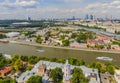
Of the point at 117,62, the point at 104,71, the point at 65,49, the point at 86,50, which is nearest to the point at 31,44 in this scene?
the point at 65,49

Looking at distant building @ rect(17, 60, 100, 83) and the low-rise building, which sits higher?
distant building @ rect(17, 60, 100, 83)

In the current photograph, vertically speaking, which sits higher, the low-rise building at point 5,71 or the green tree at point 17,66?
the green tree at point 17,66

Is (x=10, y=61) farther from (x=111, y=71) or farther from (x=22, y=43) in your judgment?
(x=22, y=43)

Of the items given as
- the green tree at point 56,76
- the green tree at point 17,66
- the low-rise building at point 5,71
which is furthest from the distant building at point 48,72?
the low-rise building at point 5,71

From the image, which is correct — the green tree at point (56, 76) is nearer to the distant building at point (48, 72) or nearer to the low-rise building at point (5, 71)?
the distant building at point (48, 72)

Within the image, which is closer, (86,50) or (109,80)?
(109,80)

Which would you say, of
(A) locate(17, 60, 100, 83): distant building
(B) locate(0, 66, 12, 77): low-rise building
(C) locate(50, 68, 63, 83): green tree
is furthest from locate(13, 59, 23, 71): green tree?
(C) locate(50, 68, 63, 83): green tree

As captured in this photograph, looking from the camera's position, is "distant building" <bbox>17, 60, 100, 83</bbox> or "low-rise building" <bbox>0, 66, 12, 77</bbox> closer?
"distant building" <bbox>17, 60, 100, 83</bbox>

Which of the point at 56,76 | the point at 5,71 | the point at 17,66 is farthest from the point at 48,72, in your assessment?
the point at 5,71

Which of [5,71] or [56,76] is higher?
[56,76]

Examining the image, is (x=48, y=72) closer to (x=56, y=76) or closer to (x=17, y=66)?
(x=56, y=76)

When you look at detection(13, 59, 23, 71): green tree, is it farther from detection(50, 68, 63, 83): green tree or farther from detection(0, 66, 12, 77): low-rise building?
detection(50, 68, 63, 83): green tree
